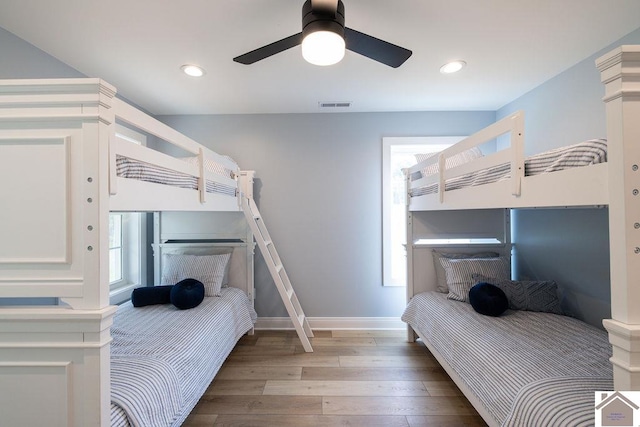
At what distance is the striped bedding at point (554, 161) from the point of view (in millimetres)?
979

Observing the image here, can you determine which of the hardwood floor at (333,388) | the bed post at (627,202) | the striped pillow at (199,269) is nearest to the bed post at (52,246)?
the hardwood floor at (333,388)

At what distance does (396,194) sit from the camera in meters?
3.15

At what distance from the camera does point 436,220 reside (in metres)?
2.81

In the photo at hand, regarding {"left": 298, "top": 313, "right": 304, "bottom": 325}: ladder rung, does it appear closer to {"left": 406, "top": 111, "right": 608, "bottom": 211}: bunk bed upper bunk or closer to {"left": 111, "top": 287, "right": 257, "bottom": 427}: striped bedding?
{"left": 111, "top": 287, "right": 257, "bottom": 427}: striped bedding

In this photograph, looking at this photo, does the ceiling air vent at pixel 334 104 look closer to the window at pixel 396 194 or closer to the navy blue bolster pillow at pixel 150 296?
the window at pixel 396 194

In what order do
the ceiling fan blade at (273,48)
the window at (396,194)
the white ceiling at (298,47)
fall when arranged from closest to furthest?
1. the ceiling fan blade at (273,48)
2. the white ceiling at (298,47)
3. the window at (396,194)

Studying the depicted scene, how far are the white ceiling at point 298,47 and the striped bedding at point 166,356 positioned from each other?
1784mm

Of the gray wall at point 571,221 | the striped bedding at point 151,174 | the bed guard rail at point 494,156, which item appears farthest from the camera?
the gray wall at point 571,221

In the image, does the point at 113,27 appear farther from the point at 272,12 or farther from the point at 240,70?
the point at 272,12

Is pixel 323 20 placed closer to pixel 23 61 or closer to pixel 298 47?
pixel 298 47

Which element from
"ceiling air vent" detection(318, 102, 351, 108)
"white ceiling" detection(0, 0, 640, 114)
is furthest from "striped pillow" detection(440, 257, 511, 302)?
"ceiling air vent" detection(318, 102, 351, 108)

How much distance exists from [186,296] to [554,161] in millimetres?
2385

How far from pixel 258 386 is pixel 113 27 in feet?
8.01

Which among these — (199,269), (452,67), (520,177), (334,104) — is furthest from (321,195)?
(520,177)
